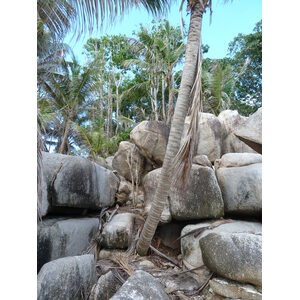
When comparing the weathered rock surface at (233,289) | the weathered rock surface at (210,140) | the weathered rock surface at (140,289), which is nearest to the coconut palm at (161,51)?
the weathered rock surface at (210,140)

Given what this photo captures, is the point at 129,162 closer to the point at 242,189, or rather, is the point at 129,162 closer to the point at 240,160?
the point at 240,160

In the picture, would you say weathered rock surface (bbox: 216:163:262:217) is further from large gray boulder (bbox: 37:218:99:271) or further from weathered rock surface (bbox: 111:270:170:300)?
large gray boulder (bbox: 37:218:99:271)

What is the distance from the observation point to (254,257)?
84.4 inches

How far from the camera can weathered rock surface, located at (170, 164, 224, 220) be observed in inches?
118

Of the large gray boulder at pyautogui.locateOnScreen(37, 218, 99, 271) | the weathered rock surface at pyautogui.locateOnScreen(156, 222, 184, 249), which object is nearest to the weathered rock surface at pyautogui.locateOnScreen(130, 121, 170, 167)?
the weathered rock surface at pyautogui.locateOnScreen(156, 222, 184, 249)

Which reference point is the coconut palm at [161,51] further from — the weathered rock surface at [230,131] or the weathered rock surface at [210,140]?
the weathered rock surface at [230,131]

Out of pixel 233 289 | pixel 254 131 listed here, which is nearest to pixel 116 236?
pixel 233 289

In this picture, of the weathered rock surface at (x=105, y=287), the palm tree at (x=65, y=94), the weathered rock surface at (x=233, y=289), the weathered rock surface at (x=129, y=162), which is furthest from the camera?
the palm tree at (x=65, y=94)

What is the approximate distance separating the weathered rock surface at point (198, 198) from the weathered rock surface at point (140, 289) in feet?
3.63

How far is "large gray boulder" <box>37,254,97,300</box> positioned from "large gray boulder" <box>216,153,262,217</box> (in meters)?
1.82

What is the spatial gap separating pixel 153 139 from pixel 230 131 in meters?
1.58

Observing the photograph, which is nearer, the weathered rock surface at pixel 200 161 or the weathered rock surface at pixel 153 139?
the weathered rock surface at pixel 200 161

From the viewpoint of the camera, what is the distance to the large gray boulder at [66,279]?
2.00 metres
